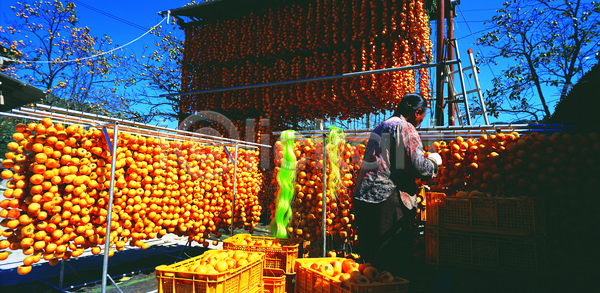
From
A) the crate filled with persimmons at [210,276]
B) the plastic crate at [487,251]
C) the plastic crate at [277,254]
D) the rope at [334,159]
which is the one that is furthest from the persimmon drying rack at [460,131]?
the plastic crate at [487,251]

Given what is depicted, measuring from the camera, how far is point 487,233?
2666mm

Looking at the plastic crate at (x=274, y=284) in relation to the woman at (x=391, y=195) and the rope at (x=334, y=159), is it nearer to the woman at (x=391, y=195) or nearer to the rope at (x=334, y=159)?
the woman at (x=391, y=195)

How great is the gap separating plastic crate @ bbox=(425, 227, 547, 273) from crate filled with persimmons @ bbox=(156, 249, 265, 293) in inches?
72.7

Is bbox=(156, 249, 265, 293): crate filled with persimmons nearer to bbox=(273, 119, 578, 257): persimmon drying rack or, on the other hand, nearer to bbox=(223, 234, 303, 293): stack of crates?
bbox=(223, 234, 303, 293): stack of crates

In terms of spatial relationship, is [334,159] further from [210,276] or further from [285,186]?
[210,276]

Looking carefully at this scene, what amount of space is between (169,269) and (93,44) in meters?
19.9

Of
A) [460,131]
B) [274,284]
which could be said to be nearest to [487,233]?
[460,131]

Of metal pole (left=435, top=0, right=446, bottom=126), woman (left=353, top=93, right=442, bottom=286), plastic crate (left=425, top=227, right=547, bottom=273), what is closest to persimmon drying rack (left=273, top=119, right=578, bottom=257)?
woman (left=353, top=93, right=442, bottom=286)

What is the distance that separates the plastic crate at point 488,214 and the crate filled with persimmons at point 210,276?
195 centimetres

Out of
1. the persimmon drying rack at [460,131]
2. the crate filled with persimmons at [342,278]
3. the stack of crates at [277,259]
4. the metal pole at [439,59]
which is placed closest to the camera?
the crate filled with persimmons at [342,278]

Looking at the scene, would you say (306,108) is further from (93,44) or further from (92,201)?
(93,44)

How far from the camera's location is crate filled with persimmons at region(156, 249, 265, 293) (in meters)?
2.64

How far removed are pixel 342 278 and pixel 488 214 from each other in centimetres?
148

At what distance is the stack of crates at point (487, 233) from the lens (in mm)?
2518
